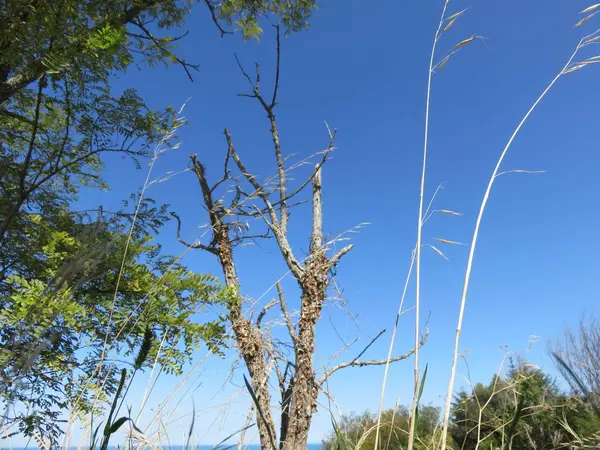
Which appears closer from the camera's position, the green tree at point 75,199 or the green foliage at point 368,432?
the green foliage at point 368,432

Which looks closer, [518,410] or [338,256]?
[518,410]

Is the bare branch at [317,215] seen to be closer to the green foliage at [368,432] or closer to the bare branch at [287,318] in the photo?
the bare branch at [287,318]

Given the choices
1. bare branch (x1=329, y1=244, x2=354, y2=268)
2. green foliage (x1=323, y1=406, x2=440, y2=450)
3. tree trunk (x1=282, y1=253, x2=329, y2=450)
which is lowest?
green foliage (x1=323, y1=406, x2=440, y2=450)

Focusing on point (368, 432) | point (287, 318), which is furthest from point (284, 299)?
point (368, 432)

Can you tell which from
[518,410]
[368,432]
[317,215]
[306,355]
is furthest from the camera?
[317,215]

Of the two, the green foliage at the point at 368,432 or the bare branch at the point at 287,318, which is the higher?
the bare branch at the point at 287,318

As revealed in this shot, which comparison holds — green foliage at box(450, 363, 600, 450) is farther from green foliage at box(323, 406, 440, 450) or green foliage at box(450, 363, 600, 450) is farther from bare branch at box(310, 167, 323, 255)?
bare branch at box(310, 167, 323, 255)

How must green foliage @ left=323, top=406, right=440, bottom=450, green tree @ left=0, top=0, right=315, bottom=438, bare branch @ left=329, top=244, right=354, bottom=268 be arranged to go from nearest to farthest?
green foliage @ left=323, top=406, right=440, bottom=450
green tree @ left=0, top=0, right=315, bottom=438
bare branch @ left=329, top=244, right=354, bottom=268

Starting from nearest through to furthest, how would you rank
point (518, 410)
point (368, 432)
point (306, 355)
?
point (518, 410) → point (368, 432) → point (306, 355)

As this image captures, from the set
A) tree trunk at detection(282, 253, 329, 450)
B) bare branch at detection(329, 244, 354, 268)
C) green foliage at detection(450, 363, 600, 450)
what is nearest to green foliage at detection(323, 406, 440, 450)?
green foliage at detection(450, 363, 600, 450)

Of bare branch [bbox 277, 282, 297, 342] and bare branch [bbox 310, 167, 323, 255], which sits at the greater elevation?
bare branch [bbox 310, 167, 323, 255]

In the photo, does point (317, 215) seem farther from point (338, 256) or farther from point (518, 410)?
point (518, 410)

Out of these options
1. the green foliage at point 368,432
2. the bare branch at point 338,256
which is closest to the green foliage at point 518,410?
the green foliage at point 368,432

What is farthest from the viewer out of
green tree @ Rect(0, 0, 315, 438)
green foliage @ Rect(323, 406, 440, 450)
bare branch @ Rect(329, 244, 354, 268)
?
bare branch @ Rect(329, 244, 354, 268)
